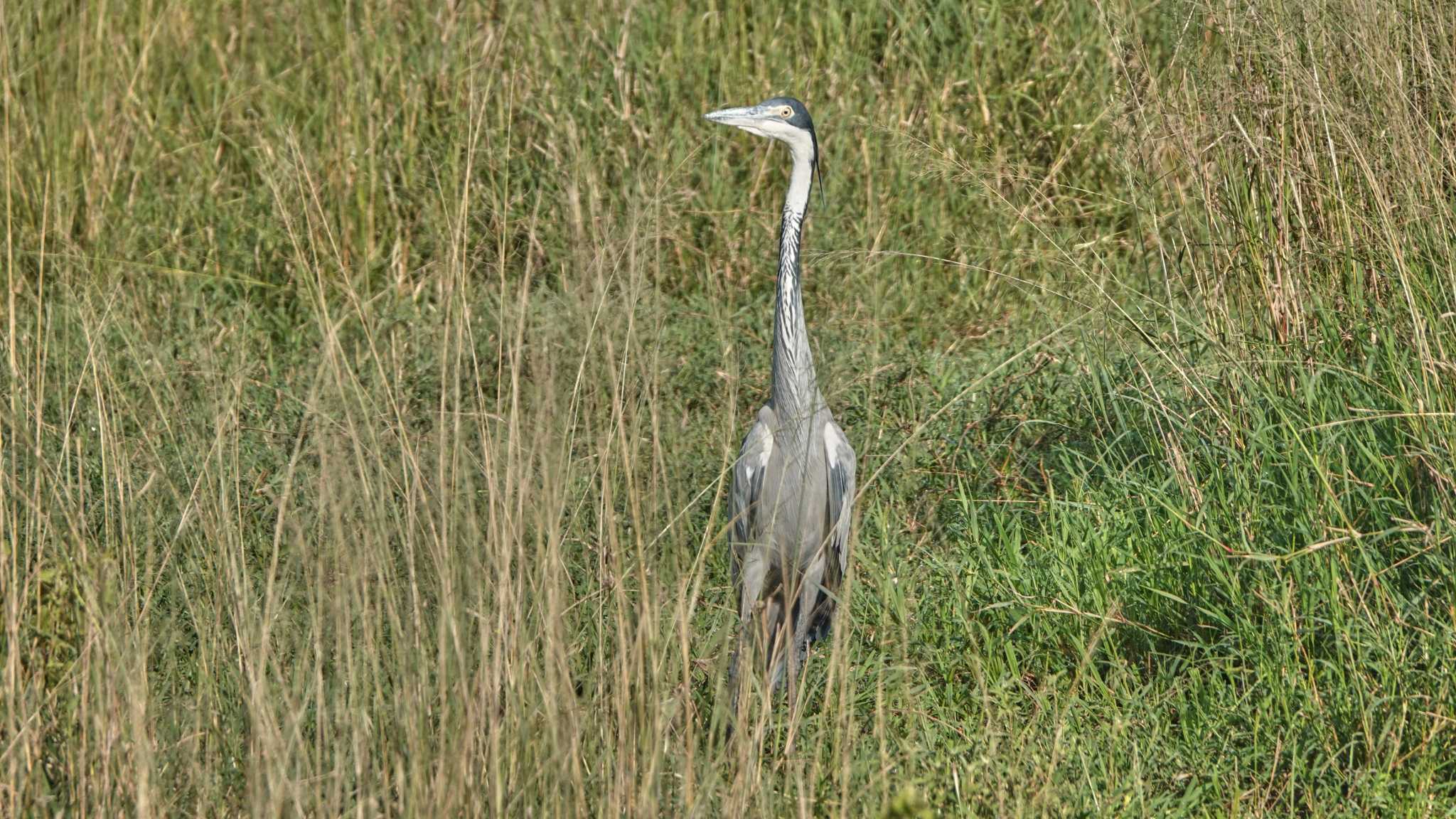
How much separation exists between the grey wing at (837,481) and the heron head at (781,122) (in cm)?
67

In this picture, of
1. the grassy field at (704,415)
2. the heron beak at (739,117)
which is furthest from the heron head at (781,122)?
the grassy field at (704,415)

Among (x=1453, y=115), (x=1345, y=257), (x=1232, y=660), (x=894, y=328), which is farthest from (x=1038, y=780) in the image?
(x=894, y=328)

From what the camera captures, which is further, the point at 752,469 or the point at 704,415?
the point at 704,415

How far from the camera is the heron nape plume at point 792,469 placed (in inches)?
136

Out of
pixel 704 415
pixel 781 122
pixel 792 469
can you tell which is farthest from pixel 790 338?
pixel 704 415

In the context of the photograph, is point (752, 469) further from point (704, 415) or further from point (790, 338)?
point (704, 415)

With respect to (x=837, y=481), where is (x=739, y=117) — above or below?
above

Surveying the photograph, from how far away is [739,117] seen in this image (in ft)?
12.4

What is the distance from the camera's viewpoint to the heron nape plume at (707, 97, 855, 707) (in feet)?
11.3

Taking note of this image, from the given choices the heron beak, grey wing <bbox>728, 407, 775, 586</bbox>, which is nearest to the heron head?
the heron beak

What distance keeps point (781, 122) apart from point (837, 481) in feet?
2.91

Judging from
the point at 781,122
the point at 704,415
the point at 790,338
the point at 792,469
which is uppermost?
the point at 781,122

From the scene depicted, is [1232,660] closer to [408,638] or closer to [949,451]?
[949,451]

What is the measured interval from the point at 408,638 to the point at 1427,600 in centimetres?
183
